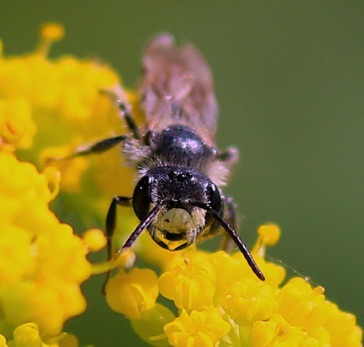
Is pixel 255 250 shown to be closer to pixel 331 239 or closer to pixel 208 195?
pixel 208 195

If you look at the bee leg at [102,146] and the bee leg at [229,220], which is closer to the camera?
the bee leg at [229,220]

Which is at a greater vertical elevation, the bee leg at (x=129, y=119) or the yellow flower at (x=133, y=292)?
the bee leg at (x=129, y=119)

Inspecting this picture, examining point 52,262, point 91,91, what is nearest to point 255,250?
point 52,262

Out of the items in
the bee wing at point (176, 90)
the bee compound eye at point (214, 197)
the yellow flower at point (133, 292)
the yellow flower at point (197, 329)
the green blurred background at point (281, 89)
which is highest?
the bee compound eye at point (214, 197)

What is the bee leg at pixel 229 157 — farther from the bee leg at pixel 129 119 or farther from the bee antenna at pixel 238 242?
the bee antenna at pixel 238 242

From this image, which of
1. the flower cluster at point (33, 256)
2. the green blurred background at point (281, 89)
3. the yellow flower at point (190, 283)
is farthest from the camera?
the green blurred background at point (281, 89)

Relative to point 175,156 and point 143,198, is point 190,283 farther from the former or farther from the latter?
point 175,156

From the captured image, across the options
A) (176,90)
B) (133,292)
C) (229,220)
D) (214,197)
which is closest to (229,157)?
(176,90)

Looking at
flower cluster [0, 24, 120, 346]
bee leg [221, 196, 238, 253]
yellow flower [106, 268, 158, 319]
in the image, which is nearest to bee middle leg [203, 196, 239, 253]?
bee leg [221, 196, 238, 253]

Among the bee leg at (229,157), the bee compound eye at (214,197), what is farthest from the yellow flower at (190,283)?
the bee leg at (229,157)
